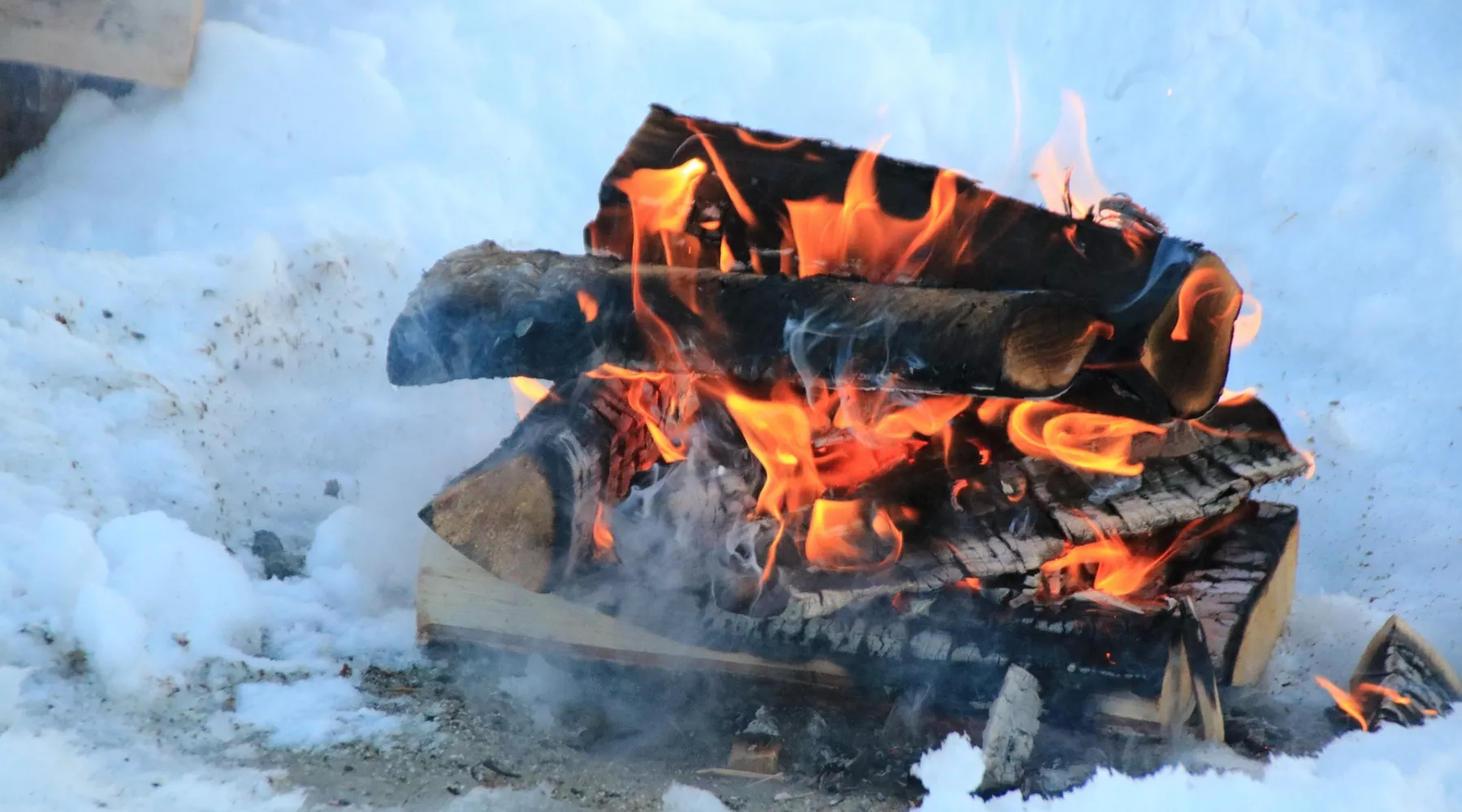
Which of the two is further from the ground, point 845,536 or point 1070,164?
point 1070,164

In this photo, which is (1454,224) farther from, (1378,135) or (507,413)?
(507,413)

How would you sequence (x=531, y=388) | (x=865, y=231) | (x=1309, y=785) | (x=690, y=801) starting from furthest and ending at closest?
(x=531, y=388) < (x=865, y=231) < (x=690, y=801) < (x=1309, y=785)

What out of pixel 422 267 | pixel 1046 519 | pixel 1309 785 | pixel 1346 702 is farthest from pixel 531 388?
pixel 1346 702

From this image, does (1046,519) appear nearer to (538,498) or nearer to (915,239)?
(915,239)

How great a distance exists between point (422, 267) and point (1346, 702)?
2648 millimetres

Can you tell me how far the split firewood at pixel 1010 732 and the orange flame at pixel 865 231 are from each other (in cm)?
83

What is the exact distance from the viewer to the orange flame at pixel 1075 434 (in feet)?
6.85

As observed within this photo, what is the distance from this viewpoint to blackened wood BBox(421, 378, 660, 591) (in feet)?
6.04

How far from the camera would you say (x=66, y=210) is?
122 inches

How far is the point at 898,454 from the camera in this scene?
7.09 feet

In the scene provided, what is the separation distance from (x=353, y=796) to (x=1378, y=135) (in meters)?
3.51

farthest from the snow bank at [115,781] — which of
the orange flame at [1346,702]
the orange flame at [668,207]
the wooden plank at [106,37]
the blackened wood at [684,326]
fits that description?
the wooden plank at [106,37]

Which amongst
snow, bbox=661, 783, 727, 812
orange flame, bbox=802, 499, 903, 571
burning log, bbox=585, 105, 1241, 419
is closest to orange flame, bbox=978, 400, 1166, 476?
burning log, bbox=585, 105, 1241, 419

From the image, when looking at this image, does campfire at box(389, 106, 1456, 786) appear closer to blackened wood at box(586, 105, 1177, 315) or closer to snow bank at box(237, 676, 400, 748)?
A: blackened wood at box(586, 105, 1177, 315)
